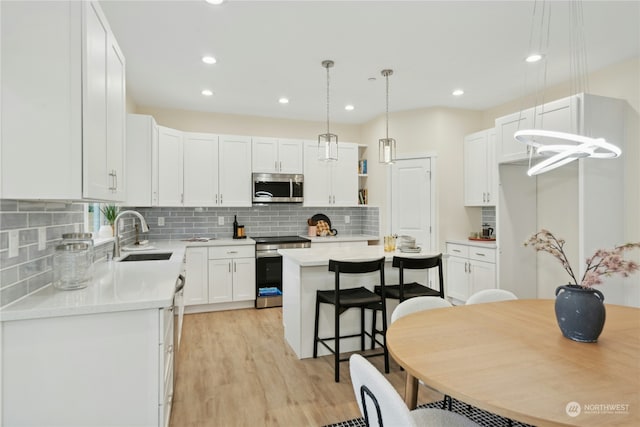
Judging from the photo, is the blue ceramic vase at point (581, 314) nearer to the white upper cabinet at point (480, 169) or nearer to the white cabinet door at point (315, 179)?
the white upper cabinet at point (480, 169)

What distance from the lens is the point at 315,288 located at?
3057mm

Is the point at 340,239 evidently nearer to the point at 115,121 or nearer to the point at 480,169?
the point at 480,169

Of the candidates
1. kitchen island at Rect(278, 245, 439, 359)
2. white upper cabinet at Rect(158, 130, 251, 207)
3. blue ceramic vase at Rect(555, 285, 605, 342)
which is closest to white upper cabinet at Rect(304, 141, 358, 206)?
white upper cabinet at Rect(158, 130, 251, 207)

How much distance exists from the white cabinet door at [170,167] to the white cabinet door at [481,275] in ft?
12.6

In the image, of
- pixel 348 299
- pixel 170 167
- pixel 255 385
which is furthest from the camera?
pixel 170 167

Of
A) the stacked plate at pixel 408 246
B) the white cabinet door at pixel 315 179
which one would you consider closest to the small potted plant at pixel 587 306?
the stacked plate at pixel 408 246

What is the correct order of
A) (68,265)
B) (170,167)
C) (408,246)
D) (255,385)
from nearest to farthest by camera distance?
(68,265) → (255,385) → (408,246) → (170,167)

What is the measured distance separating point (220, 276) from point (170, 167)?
1523 millimetres

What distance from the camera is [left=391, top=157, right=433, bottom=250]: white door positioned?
4914 mm

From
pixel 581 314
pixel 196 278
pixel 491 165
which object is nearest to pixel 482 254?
pixel 491 165

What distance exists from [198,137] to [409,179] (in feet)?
9.78

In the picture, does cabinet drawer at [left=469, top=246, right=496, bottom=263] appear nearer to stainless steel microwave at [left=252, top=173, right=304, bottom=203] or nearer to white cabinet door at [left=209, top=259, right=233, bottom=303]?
stainless steel microwave at [left=252, top=173, right=304, bottom=203]

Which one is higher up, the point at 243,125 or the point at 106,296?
the point at 243,125

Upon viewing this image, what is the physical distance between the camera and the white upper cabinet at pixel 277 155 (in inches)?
197
